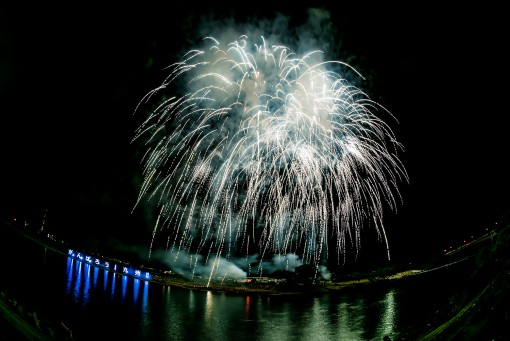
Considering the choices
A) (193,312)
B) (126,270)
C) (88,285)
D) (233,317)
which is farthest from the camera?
(126,270)

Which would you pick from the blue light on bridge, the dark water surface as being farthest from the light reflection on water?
the blue light on bridge

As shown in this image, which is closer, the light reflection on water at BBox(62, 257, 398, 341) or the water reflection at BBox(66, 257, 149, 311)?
the light reflection on water at BBox(62, 257, 398, 341)

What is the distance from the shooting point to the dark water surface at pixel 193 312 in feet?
59.7

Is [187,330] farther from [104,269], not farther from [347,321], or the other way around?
[104,269]

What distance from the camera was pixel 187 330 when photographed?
2042cm

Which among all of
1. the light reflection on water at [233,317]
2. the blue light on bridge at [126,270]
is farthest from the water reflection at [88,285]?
the blue light on bridge at [126,270]

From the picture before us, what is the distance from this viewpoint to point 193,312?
27641 mm

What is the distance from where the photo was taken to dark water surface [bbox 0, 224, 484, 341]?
1819 centimetres

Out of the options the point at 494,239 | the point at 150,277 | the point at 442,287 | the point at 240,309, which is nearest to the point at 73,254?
the point at 150,277

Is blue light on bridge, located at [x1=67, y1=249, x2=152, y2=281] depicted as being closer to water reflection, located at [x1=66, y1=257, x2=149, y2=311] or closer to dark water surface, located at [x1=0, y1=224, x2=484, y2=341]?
water reflection, located at [x1=66, y1=257, x2=149, y2=311]

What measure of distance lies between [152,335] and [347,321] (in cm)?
1184

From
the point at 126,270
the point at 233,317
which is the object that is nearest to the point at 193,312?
the point at 233,317

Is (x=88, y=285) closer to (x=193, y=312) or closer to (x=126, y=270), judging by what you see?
(x=193, y=312)

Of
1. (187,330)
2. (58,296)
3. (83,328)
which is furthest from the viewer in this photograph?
(58,296)
